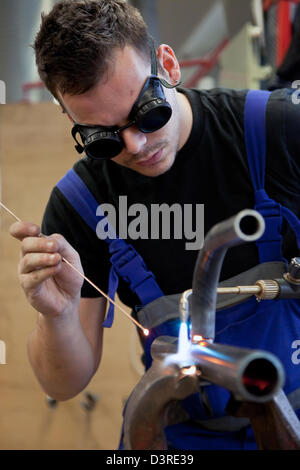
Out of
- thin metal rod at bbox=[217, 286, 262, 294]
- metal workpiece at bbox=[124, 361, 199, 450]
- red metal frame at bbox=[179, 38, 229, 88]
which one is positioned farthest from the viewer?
red metal frame at bbox=[179, 38, 229, 88]

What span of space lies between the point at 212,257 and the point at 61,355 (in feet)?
1.73

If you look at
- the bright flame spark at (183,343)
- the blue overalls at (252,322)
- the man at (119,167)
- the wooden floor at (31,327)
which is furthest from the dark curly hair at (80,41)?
the wooden floor at (31,327)

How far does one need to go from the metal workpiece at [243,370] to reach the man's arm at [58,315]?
0.34 meters

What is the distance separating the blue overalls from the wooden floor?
0.80 m

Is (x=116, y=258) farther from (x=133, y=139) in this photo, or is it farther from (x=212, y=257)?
(x=212, y=257)

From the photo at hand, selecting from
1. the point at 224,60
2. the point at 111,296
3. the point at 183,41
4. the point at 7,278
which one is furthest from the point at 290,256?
the point at 224,60

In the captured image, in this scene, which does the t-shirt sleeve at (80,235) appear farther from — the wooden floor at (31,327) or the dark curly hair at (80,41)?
the wooden floor at (31,327)

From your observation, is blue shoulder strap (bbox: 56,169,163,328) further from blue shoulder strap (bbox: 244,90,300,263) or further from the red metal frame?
the red metal frame

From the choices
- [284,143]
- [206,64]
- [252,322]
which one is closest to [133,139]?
[284,143]

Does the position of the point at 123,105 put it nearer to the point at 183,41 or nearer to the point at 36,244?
the point at 36,244

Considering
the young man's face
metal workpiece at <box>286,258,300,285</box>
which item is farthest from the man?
metal workpiece at <box>286,258,300,285</box>

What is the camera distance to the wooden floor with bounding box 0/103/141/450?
64.3 inches

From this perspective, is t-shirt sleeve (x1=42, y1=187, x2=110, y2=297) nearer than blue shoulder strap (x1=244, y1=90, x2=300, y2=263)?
No

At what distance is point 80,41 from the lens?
2.27 ft
